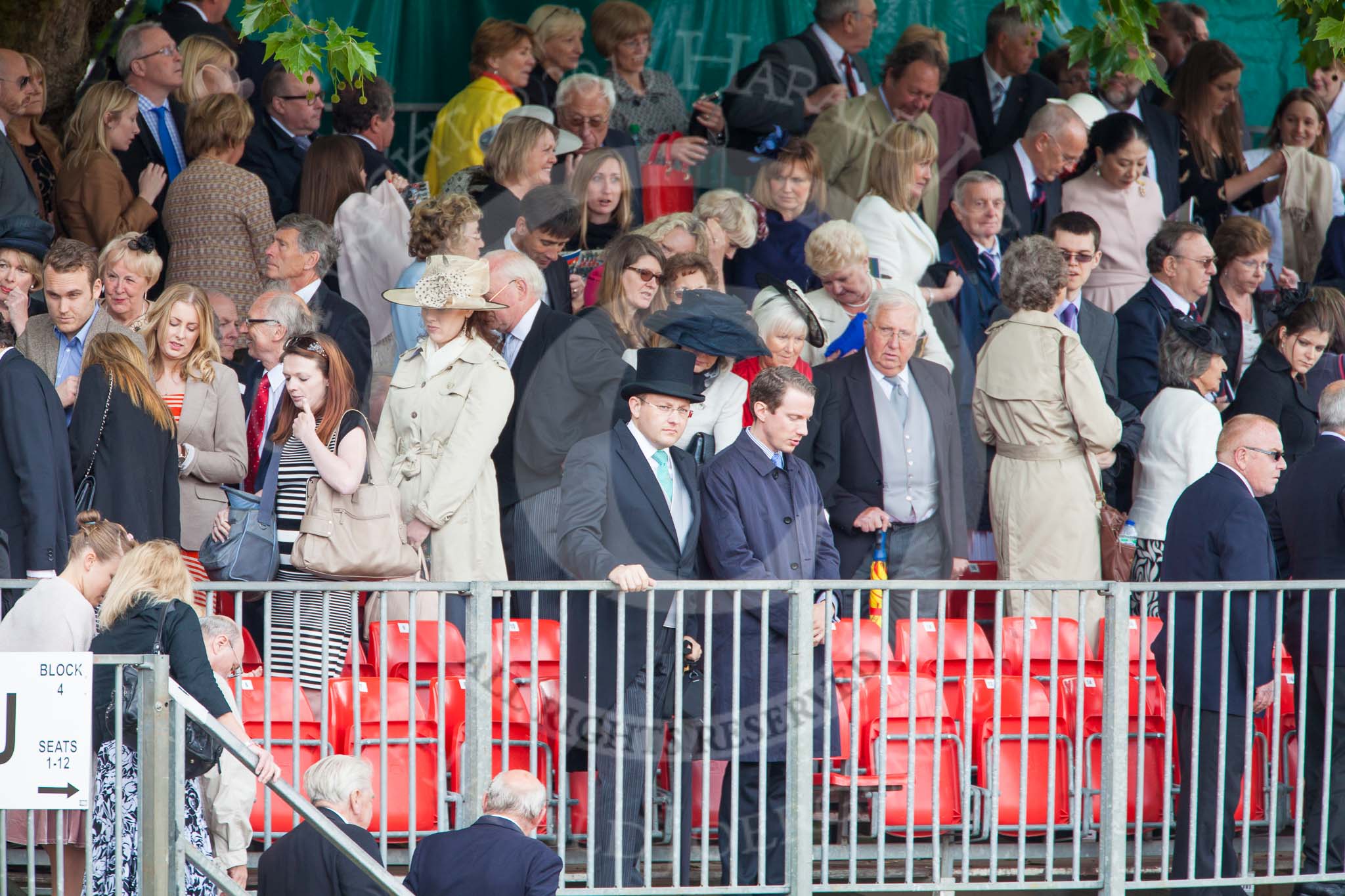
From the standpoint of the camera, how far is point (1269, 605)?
22.9 feet

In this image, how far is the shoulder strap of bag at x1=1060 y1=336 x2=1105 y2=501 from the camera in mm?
8141

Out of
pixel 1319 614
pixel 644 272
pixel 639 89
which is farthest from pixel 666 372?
pixel 639 89

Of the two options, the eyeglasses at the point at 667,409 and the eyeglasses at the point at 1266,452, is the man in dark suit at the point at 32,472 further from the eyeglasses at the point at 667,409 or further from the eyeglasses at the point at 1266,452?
the eyeglasses at the point at 1266,452

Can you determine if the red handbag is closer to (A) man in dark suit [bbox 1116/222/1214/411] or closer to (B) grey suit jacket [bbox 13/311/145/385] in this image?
(A) man in dark suit [bbox 1116/222/1214/411]

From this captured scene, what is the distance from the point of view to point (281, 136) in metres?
9.40

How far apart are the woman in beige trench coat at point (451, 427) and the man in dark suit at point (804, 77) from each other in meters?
2.93

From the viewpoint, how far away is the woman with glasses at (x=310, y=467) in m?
6.78

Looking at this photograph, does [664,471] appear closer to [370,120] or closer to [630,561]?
[630,561]

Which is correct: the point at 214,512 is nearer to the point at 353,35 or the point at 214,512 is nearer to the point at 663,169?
the point at 353,35

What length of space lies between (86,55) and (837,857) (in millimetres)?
6342

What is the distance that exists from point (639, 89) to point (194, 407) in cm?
386

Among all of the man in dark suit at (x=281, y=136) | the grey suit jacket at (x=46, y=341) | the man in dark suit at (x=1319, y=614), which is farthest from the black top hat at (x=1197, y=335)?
the grey suit jacket at (x=46, y=341)

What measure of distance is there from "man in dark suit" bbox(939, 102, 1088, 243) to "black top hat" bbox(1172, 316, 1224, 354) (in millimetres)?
1520

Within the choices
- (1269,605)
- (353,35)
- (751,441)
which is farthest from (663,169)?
(1269,605)
